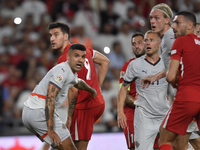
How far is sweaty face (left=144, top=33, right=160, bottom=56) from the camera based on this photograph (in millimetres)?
4742

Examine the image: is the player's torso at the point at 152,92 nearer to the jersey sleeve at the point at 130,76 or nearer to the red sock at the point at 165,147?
the jersey sleeve at the point at 130,76

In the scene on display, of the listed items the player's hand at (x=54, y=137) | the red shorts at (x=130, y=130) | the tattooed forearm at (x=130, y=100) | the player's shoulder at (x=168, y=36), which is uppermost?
the player's shoulder at (x=168, y=36)

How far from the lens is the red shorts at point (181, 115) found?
3658 mm

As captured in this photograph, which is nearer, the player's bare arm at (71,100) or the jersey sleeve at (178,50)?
the jersey sleeve at (178,50)

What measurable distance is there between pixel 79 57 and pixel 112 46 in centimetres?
577

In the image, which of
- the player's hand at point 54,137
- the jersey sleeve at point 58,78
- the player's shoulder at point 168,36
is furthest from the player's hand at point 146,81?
A: the player's hand at point 54,137

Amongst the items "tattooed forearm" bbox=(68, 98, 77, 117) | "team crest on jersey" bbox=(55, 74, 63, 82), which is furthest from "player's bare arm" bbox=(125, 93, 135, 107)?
"team crest on jersey" bbox=(55, 74, 63, 82)

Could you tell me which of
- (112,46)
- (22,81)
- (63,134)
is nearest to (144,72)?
(63,134)

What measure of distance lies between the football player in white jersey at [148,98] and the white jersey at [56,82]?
0.96 m

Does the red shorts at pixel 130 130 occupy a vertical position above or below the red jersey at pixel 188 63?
below

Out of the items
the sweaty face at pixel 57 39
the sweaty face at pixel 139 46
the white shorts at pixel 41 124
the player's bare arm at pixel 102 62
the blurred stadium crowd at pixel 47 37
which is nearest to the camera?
the white shorts at pixel 41 124

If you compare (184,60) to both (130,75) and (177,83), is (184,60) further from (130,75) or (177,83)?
(130,75)

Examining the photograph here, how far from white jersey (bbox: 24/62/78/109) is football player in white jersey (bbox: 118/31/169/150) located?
0.96 m

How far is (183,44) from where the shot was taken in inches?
146
